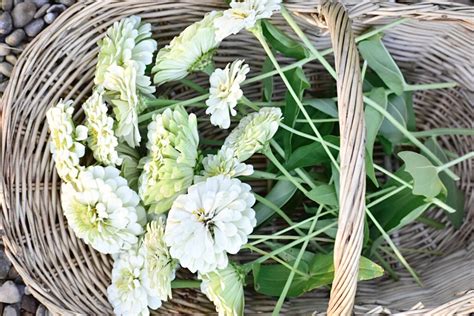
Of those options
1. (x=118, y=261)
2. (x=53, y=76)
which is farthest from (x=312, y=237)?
(x=53, y=76)

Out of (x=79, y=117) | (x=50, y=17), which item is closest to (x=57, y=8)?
(x=50, y=17)

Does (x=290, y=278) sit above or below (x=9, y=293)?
above

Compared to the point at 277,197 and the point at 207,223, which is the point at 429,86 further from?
the point at 207,223

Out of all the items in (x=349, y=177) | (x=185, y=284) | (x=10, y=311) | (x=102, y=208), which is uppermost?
(x=349, y=177)

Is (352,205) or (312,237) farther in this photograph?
(312,237)

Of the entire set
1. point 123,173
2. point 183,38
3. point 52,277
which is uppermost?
point 183,38

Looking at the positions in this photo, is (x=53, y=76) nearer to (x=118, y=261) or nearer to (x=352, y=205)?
(x=118, y=261)
